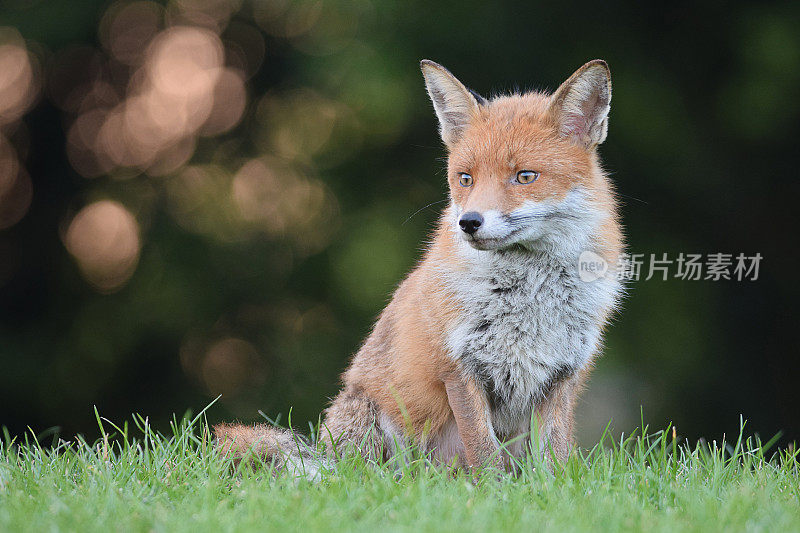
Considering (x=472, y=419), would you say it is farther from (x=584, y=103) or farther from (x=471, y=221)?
(x=584, y=103)

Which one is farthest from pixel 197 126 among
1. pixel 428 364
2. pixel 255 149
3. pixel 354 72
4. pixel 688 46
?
pixel 428 364

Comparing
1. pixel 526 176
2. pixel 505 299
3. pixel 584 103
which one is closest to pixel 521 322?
pixel 505 299

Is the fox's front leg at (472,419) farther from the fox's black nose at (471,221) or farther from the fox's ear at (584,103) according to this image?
the fox's ear at (584,103)

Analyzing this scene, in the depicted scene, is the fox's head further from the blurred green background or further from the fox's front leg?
the blurred green background

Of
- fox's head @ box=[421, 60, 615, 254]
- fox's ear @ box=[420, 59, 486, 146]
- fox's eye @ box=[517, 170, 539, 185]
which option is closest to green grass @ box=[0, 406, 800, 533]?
fox's head @ box=[421, 60, 615, 254]

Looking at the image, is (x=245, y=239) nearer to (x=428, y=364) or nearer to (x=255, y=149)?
(x=255, y=149)

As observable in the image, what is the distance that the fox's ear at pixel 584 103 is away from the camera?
495 cm

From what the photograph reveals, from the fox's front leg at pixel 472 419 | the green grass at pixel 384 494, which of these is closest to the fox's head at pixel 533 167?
the fox's front leg at pixel 472 419

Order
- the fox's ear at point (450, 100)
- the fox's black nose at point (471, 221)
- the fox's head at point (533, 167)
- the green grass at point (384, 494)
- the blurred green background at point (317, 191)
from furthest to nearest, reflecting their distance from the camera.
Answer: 1. the blurred green background at point (317, 191)
2. the fox's ear at point (450, 100)
3. the fox's head at point (533, 167)
4. the fox's black nose at point (471, 221)
5. the green grass at point (384, 494)

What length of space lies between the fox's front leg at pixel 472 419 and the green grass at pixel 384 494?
156 mm

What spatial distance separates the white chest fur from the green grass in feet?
1.54

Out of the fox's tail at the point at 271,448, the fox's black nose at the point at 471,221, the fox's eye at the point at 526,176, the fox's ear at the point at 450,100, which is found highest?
the fox's ear at the point at 450,100

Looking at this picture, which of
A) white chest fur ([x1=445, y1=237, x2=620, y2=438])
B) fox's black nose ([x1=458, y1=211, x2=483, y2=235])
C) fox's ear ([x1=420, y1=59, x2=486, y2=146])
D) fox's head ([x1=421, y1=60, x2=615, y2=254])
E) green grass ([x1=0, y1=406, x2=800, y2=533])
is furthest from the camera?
fox's ear ([x1=420, y1=59, x2=486, y2=146])

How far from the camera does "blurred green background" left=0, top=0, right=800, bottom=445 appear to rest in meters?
9.60
